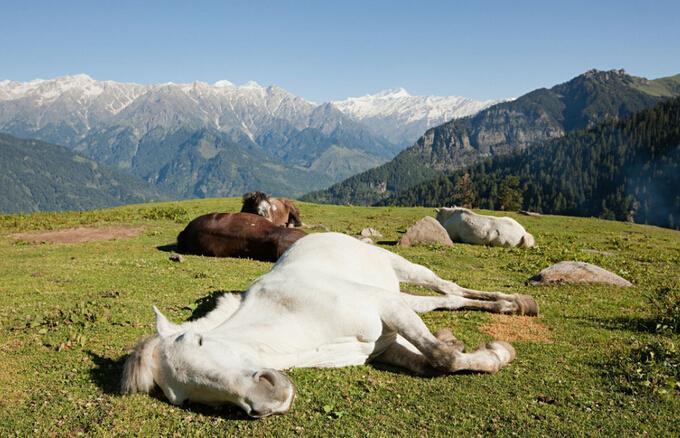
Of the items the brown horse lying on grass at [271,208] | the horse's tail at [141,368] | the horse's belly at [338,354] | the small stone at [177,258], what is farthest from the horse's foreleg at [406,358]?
the brown horse lying on grass at [271,208]

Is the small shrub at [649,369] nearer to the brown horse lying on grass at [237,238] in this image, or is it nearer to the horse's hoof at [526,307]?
the horse's hoof at [526,307]

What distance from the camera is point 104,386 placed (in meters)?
5.84

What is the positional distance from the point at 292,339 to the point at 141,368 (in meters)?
1.54

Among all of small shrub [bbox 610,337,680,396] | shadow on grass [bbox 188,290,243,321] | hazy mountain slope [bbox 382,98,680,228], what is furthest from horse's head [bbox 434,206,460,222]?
hazy mountain slope [bbox 382,98,680,228]

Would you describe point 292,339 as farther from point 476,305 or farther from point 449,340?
point 476,305

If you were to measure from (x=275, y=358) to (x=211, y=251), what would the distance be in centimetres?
1088

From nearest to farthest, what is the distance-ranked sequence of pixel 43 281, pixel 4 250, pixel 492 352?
pixel 492 352, pixel 43 281, pixel 4 250

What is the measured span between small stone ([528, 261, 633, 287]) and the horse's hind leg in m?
3.51

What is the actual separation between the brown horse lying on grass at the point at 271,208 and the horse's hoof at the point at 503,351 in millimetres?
13905

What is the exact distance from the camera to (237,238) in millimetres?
15461

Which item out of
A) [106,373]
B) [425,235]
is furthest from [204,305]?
[425,235]

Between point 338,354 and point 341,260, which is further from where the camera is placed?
point 341,260

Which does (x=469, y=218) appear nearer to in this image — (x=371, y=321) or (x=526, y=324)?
(x=526, y=324)

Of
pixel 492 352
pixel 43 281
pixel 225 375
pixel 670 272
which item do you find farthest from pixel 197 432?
pixel 670 272
